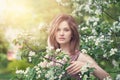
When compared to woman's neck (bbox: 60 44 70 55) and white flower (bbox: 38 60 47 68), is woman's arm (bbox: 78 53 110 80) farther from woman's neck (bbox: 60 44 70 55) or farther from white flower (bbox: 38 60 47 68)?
white flower (bbox: 38 60 47 68)

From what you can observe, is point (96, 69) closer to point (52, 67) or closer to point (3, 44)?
point (52, 67)

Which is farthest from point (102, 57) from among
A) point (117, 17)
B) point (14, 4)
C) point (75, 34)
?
point (14, 4)

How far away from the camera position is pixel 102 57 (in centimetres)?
755

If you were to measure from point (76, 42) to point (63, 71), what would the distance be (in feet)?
1.31

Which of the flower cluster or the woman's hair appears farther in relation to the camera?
the woman's hair

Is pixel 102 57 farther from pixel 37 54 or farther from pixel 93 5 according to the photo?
pixel 37 54

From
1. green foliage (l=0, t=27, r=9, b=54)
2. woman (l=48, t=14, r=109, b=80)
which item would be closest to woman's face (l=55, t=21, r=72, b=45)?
woman (l=48, t=14, r=109, b=80)

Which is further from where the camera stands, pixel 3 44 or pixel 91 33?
pixel 3 44

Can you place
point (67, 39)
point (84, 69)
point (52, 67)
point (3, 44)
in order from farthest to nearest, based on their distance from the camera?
point (3, 44), point (67, 39), point (52, 67), point (84, 69)

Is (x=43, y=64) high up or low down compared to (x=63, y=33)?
down

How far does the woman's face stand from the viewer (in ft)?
18.0

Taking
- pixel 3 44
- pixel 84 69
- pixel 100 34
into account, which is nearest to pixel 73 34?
pixel 84 69

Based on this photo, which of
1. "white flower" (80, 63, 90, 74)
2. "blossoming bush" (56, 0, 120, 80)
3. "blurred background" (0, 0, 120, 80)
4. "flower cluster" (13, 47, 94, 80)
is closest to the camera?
"white flower" (80, 63, 90, 74)

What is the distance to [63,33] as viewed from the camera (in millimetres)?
5488
